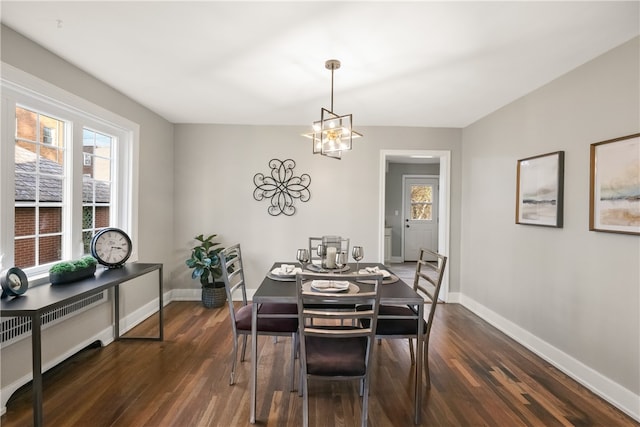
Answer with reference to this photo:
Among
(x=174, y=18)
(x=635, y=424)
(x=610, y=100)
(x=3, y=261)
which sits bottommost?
(x=635, y=424)

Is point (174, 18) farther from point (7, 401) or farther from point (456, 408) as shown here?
point (456, 408)

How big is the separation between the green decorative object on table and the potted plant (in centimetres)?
148

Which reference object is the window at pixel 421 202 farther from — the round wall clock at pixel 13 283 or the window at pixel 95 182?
the round wall clock at pixel 13 283

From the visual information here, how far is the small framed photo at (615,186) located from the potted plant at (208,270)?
150 inches

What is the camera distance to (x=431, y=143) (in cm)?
444

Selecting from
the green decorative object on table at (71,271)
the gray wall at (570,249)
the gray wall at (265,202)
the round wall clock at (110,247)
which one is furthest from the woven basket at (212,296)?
the gray wall at (570,249)

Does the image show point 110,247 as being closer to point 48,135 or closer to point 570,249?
point 48,135

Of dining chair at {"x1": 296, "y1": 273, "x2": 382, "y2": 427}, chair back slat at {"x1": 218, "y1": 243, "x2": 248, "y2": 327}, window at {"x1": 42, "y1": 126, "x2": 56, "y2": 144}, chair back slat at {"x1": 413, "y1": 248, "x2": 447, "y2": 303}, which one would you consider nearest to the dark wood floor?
dining chair at {"x1": 296, "y1": 273, "x2": 382, "y2": 427}

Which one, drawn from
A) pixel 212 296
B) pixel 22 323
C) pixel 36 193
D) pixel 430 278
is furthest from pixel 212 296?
pixel 430 278

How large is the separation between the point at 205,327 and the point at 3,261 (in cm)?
183

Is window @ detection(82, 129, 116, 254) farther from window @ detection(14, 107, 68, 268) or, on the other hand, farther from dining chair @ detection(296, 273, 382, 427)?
dining chair @ detection(296, 273, 382, 427)

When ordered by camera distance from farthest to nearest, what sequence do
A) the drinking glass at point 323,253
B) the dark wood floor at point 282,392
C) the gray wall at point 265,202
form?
1. the gray wall at point 265,202
2. the drinking glass at point 323,253
3. the dark wood floor at point 282,392

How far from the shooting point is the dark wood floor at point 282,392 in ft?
6.51

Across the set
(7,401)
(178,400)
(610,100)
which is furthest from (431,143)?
(7,401)
